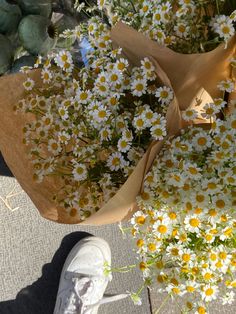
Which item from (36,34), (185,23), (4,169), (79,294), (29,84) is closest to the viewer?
(185,23)

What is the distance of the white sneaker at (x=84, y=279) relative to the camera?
1468 millimetres

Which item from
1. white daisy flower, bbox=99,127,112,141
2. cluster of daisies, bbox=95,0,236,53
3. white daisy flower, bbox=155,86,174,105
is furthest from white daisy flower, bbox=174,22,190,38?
white daisy flower, bbox=99,127,112,141

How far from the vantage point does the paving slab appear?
60.3 inches

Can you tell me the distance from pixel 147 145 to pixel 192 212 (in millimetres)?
155

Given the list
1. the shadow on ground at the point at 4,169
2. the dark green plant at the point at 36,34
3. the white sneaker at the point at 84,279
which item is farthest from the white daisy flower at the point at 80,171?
the shadow on ground at the point at 4,169

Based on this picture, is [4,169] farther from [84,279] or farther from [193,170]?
[193,170]

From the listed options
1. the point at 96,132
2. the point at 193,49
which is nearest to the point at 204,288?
the point at 96,132

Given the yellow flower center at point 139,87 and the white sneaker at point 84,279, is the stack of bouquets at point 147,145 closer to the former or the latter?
the yellow flower center at point 139,87

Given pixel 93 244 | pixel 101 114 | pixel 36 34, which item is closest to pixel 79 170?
pixel 101 114

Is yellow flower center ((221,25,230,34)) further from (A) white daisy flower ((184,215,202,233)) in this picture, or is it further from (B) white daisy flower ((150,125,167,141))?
(A) white daisy flower ((184,215,202,233))

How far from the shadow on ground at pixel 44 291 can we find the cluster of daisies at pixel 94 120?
2.49 feet

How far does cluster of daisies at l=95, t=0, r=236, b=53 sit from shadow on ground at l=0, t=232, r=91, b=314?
99cm

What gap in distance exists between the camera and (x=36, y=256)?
1.56 meters

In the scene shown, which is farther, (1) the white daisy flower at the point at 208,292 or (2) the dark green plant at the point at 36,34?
(2) the dark green plant at the point at 36,34
